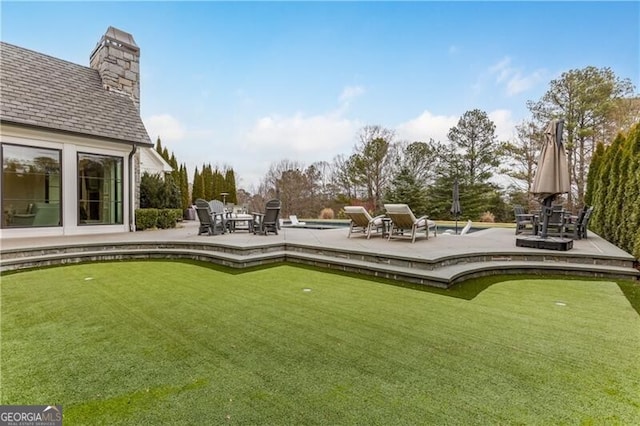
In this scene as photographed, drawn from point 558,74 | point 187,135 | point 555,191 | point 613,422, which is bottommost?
point 613,422

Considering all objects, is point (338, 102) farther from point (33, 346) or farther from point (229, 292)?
point (33, 346)

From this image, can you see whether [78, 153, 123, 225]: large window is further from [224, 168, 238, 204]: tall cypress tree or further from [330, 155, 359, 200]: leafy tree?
[330, 155, 359, 200]: leafy tree

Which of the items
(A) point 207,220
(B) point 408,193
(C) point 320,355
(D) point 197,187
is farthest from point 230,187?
(C) point 320,355

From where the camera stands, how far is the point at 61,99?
27.7 ft

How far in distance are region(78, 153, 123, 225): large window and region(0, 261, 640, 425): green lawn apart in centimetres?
491

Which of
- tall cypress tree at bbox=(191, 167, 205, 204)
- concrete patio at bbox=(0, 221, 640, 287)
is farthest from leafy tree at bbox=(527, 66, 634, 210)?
tall cypress tree at bbox=(191, 167, 205, 204)

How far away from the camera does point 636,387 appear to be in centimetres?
207

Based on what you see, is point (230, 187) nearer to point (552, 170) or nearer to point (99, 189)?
point (99, 189)

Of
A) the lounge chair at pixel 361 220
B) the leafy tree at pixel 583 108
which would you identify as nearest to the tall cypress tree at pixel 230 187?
the lounge chair at pixel 361 220

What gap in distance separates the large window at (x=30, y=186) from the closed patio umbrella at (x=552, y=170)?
11.3 m

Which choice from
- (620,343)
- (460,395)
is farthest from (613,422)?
(620,343)

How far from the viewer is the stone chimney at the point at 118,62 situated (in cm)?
993

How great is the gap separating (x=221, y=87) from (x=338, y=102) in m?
6.21

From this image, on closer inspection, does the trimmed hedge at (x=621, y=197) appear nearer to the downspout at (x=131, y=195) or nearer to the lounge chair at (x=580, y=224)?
the lounge chair at (x=580, y=224)
